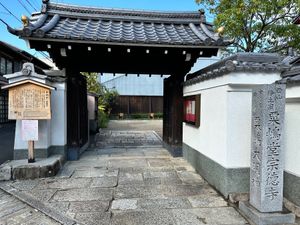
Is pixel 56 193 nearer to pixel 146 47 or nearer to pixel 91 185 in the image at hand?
pixel 91 185

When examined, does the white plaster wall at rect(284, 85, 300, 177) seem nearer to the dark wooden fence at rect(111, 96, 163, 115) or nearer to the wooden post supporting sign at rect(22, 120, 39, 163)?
the wooden post supporting sign at rect(22, 120, 39, 163)

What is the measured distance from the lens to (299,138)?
323cm

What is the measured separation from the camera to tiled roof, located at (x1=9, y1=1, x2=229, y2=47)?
544cm

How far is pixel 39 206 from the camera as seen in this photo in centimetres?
357

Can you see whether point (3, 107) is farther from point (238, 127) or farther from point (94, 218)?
point (238, 127)

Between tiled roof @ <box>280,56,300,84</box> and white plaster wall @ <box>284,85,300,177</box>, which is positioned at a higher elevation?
tiled roof @ <box>280,56,300,84</box>

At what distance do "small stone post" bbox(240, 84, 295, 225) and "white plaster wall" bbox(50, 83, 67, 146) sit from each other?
468 cm

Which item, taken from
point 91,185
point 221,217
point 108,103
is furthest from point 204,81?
point 108,103

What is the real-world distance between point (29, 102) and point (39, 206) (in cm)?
246

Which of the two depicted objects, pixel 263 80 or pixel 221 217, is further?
pixel 263 80

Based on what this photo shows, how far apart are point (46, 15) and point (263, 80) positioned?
576 cm

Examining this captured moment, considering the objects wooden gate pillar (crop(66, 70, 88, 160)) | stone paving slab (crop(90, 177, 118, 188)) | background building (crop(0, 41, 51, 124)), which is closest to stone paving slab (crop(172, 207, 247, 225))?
stone paving slab (crop(90, 177, 118, 188))

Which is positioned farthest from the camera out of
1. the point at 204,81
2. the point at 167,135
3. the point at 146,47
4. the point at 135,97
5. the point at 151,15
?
the point at 135,97

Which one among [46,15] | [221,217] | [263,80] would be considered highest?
[46,15]
